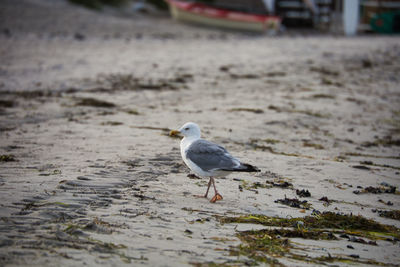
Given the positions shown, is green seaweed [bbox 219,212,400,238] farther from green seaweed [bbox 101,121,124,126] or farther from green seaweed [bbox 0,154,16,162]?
green seaweed [bbox 101,121,124,126]

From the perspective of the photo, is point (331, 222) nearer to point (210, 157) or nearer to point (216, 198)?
point (216, 198)

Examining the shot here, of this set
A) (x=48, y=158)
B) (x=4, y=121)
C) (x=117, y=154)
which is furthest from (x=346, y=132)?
(x=4, y=121)

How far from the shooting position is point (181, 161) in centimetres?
655

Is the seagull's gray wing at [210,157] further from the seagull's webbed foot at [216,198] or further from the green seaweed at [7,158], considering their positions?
the green seaweed at [7,158]

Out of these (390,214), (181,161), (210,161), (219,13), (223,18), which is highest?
(219,13)

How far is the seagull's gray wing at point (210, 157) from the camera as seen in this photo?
17.1ft

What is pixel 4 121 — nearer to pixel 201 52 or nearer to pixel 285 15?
pixel 201 52

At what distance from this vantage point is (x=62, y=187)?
5.09 metres

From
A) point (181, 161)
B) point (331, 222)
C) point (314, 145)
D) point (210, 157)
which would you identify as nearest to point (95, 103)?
point (181, 161)

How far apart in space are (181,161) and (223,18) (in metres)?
19.9

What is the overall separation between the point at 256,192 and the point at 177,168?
1217 millimetres

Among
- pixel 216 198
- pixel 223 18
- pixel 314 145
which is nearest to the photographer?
pixel 216 198

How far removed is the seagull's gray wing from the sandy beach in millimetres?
414

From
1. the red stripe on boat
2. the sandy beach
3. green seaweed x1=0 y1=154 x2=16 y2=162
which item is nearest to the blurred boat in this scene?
the red stripe on boat
